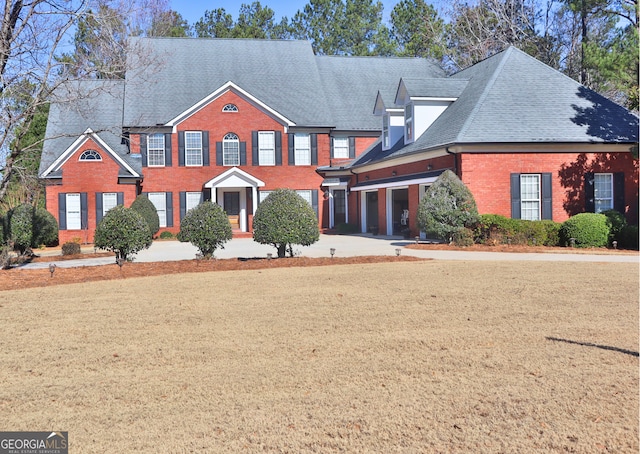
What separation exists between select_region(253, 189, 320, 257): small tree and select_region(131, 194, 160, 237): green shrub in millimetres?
14657

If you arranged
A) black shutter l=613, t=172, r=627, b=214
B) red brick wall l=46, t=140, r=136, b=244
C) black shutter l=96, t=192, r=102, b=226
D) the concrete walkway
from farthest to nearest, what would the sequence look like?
black shutter l=96, t=192, r=102, b=226
red brick wall l=46, t=140, r=136, b=244
black shutter l=613, t=172, r=627, b=214
the concrete walkway

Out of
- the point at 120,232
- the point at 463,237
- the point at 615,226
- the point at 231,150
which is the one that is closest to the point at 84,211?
the point at 231,150

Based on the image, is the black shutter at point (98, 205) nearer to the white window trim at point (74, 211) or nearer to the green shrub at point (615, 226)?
the white window trim at point (74, 211)

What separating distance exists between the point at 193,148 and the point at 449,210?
18.3 metres

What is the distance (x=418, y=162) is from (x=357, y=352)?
A: 63.8 ft

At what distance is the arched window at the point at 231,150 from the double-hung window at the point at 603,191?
19.2m

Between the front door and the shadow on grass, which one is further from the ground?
the front door

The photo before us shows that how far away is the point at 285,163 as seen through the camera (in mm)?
35156

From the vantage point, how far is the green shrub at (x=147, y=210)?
30016 mm

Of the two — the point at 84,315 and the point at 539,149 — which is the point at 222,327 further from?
the point at 539,149

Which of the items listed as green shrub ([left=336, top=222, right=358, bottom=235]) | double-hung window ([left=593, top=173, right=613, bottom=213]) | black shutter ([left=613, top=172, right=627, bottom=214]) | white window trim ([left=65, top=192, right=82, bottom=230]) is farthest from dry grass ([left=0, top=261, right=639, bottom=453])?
green shrub ([left=336, top=222, right=358, bottom=235])

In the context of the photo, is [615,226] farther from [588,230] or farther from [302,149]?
[302,149]

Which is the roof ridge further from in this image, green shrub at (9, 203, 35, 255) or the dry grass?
green shrub at (9, 203, 35, 255)

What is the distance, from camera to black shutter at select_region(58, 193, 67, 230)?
1244 inches
